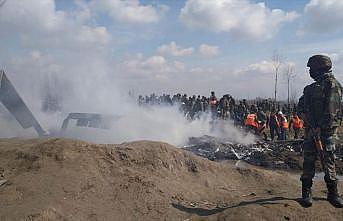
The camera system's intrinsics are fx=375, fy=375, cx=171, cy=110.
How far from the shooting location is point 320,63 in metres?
5.93

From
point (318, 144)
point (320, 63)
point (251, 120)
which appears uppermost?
point (320, 63)

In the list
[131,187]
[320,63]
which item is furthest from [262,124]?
[131,187]

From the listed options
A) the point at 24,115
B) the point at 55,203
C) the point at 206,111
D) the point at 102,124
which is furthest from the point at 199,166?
the point at 206,111

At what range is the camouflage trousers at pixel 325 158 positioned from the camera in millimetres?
5773

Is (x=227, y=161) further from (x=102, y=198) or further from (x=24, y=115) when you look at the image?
(x=102, y=198)

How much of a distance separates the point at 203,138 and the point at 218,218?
11154 millimetres

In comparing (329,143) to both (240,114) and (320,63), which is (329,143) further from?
(240,114)

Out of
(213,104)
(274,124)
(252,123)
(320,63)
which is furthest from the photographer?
(213,104)

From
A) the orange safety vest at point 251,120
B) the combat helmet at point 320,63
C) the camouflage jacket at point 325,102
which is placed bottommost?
the orange safety vest at point 251,120

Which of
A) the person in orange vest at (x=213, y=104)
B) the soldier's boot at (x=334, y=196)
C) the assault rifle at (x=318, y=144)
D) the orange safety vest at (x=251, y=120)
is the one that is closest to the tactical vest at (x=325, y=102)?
the assault rifle at (x=318, y=144)

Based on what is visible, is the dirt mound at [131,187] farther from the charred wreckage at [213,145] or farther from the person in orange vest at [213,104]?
the person in orange vest at [213,104]

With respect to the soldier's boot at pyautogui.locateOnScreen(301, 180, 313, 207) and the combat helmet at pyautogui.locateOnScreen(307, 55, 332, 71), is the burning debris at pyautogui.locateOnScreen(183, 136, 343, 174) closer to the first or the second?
the soldier's boot at pyautogui.locateOnScreen(301, 180, 313, 207)

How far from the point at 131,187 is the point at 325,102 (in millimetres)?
3440

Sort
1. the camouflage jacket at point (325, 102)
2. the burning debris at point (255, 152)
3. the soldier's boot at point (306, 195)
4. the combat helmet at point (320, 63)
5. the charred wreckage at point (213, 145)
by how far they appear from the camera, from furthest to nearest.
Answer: the burning debris at point (255, 152), the charred wreckage at point (213, 145), the combat helmet at point (320, 63), the camouflage jacket at point (325, 102), the soldier's boot at point (306, 195)
